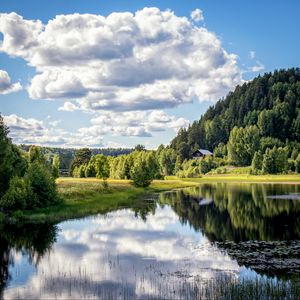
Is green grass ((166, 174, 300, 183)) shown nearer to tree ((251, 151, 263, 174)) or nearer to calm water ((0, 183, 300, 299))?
tree ((251, 151, 263, 174))

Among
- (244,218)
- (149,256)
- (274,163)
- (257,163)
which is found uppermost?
(257,163)

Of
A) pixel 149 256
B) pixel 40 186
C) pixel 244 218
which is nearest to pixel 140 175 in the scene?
pixel 40 186

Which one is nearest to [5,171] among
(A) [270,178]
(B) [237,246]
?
(B) [237,246]

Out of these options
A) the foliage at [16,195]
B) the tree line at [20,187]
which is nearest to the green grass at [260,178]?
the tree line at [20,187]

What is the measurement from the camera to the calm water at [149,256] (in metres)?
28.5

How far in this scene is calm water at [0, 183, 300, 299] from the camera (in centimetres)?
2853

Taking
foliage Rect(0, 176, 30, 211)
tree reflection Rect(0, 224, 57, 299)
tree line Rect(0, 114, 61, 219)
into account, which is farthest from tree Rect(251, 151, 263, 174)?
tree reflection Rect(0, 224, 57, 299)

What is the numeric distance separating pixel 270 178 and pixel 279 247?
13939cm

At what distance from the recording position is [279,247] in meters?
40.8

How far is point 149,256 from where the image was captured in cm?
3862

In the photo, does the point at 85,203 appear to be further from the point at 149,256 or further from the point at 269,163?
the point at 269,163

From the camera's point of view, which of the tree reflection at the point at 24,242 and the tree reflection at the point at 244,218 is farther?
the tree reflection at the point at 244,218

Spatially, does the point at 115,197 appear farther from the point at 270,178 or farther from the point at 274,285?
the point at 270,178

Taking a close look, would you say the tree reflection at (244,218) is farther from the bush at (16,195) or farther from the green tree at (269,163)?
the green tree at (269,163)
